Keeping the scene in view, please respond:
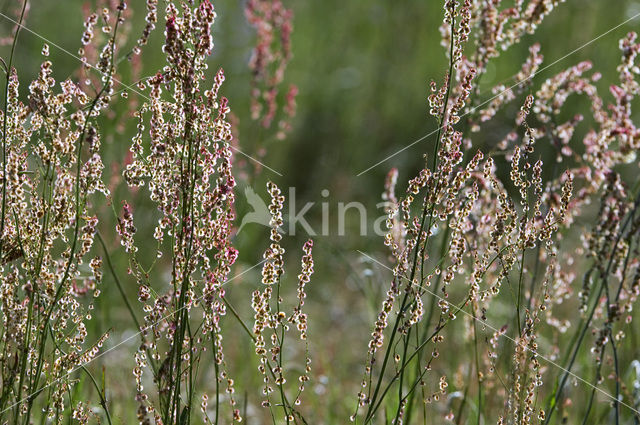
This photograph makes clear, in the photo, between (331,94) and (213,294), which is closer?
(213,294)

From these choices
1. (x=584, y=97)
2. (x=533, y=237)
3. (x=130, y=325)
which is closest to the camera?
(x=533, y=237)

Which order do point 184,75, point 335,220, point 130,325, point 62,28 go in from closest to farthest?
1. point 184,75
2. point 130,325
3. point 335,220
4. point 62,28

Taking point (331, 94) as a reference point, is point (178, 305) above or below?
below

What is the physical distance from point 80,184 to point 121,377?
1.91 metres

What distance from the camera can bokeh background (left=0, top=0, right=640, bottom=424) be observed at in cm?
416

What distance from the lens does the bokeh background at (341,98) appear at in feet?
13.6

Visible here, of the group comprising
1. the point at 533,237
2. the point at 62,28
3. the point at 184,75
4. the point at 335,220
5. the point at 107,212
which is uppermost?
the point at 62,28

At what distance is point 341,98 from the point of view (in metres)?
5.57

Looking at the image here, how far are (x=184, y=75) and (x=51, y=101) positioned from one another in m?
0.31

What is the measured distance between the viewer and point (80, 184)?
1.52 metres

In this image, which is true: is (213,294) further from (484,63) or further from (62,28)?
(62,28)

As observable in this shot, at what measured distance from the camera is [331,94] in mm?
5613

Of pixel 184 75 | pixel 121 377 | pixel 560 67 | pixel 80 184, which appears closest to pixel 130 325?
pixel 121 377

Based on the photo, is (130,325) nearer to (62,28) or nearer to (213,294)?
(213,294)
